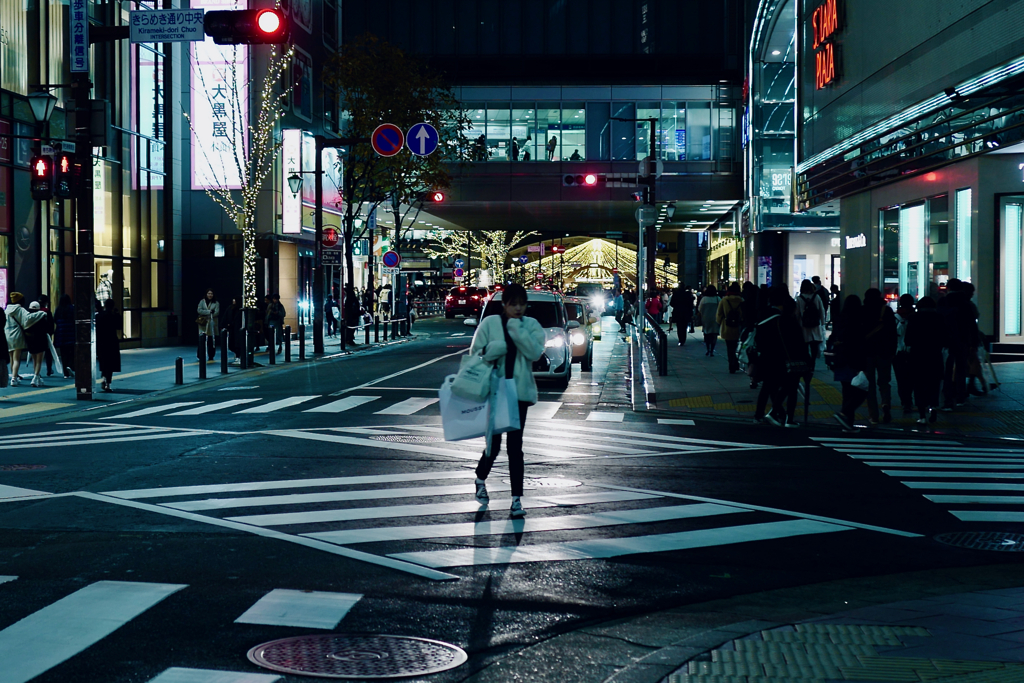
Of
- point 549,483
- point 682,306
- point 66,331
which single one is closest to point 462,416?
point 549,483

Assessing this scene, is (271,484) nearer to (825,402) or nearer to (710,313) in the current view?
(825,402)

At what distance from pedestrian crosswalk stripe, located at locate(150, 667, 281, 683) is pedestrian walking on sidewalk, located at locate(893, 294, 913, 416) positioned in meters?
13.2

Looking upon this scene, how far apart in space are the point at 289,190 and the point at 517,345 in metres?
37.3

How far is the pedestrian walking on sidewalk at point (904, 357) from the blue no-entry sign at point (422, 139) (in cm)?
1976

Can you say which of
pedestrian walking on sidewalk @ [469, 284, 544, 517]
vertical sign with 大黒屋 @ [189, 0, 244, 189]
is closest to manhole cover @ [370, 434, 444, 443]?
pedestrian walking on sidewalk @ [469, 284, 544, 517]

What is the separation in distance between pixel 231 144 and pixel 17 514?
1292 inches

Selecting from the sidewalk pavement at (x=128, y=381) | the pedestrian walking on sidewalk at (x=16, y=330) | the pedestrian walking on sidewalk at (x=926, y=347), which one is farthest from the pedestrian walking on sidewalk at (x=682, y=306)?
the pedestrian walking on sidewalk at (x=16, y=330)

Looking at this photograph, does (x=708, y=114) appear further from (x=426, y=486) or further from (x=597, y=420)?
(x=426, y=486)

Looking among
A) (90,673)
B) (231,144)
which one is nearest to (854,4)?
(231,144)

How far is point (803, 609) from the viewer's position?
6461 millimetres

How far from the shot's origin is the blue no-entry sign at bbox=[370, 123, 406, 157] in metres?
32.8

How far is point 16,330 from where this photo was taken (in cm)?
2239

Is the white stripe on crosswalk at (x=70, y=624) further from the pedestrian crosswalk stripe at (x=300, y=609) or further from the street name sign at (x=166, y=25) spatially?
the street name sign at (x=166, y=25)

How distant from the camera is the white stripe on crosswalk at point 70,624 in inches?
207
